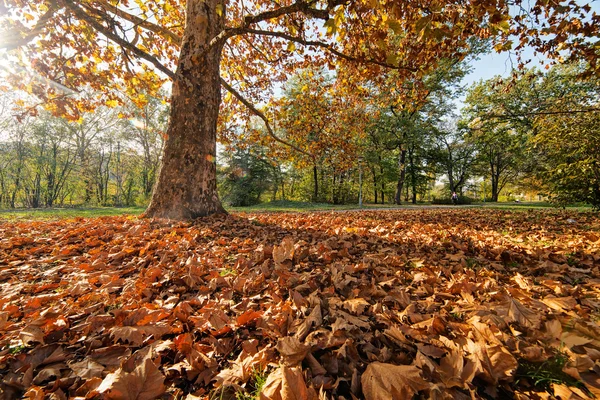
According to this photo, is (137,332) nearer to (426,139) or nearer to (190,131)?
(190,131)

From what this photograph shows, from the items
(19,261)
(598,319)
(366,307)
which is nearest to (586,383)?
(598,319)

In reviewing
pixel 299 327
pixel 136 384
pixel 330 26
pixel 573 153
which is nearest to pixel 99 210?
pixel 330 26

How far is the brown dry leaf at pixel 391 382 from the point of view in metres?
0.92

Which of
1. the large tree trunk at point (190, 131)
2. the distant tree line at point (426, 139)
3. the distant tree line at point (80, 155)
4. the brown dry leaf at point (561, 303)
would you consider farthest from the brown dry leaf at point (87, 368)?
the distant tree line at point (80, 155)

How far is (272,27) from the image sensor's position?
291 inches

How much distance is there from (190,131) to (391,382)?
17.4 ft

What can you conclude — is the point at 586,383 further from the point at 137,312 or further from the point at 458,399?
the point at 137,312

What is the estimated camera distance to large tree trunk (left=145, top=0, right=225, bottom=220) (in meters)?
4.99

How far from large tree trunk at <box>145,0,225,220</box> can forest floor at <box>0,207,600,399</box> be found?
239 cm

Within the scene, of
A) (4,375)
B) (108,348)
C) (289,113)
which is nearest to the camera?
(4,375)

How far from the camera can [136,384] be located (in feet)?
3.20

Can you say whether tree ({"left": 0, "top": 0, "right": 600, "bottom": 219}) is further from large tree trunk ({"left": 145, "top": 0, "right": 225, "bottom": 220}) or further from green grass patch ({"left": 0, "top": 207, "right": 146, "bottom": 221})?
green grass patch ({"left": 0, "top": 207, "right": 146, "bottom": 221})

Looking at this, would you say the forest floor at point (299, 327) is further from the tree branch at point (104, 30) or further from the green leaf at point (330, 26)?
the tree branch at point (104, 30)

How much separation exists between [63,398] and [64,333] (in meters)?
0.56
